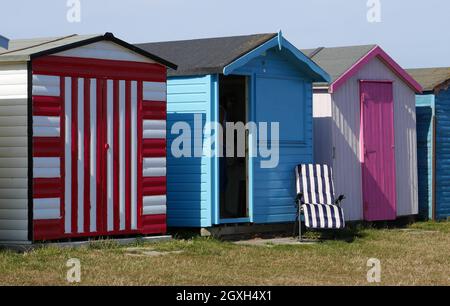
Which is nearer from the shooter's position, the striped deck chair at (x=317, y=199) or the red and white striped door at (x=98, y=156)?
the red and white striped door at (x=98, y=156)

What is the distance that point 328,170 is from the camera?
16.8 m

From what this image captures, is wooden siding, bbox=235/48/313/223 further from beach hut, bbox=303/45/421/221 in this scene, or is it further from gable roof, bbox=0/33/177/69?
gable roof, bbox=0/33/177/69

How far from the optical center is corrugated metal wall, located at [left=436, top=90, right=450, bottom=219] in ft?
66.0

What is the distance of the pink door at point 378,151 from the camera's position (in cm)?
1836

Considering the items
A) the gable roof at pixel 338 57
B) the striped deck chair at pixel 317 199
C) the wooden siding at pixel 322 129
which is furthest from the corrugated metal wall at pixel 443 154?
the striped deck chair at pixel 317 199

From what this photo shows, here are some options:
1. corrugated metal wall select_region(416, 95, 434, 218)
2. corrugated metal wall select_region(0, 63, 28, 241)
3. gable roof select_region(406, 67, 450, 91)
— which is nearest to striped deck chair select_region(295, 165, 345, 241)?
corrugated metal wall select_region(416, 95, 434, 218)

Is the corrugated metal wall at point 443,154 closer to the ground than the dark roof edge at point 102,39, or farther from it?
closer to the ground

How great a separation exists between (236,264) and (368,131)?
6.22 meters

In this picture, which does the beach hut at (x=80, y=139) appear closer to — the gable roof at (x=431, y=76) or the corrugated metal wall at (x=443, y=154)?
the gable roof at (x=431, y=76)

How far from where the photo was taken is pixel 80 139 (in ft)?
46.0

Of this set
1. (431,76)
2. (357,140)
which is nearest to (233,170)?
(357,140)

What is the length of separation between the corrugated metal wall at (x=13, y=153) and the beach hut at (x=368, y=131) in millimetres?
5853
